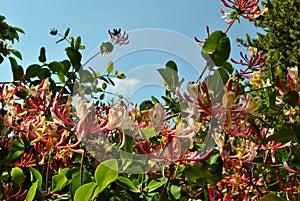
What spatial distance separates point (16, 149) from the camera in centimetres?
87

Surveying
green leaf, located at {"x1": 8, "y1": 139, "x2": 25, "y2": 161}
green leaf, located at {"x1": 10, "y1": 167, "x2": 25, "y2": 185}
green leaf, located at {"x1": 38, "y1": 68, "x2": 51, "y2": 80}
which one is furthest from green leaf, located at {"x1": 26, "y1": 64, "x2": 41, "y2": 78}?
green leaf, located at {"x1": 10, "y1": 167, "x2": 25, "y2": 185}

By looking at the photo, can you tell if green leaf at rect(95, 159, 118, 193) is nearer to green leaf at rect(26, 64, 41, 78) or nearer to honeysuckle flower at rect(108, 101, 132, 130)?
honeysuckle flower at rect(108, 101, 132, 130)

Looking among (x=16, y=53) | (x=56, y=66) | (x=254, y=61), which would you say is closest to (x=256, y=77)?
(x=254, y=61)

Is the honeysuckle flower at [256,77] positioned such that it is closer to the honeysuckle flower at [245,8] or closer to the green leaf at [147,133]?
the honeysuckle flower at [245,8]

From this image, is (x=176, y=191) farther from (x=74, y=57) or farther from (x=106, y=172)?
(x=74, y=57)

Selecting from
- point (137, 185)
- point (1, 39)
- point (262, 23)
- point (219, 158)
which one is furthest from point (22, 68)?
point (262, 23)

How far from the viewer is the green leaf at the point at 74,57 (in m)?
1.09

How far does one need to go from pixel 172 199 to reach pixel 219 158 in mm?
125

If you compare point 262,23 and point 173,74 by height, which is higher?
point 262,23

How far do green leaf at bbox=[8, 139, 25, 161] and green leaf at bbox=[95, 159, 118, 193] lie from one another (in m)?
0.41

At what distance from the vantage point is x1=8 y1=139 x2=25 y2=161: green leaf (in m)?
0.86

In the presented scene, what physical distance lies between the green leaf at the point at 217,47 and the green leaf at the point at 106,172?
0.28 metres

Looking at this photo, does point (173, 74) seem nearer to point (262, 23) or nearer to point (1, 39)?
point (1, 39)

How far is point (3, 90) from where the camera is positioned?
0.91 m
